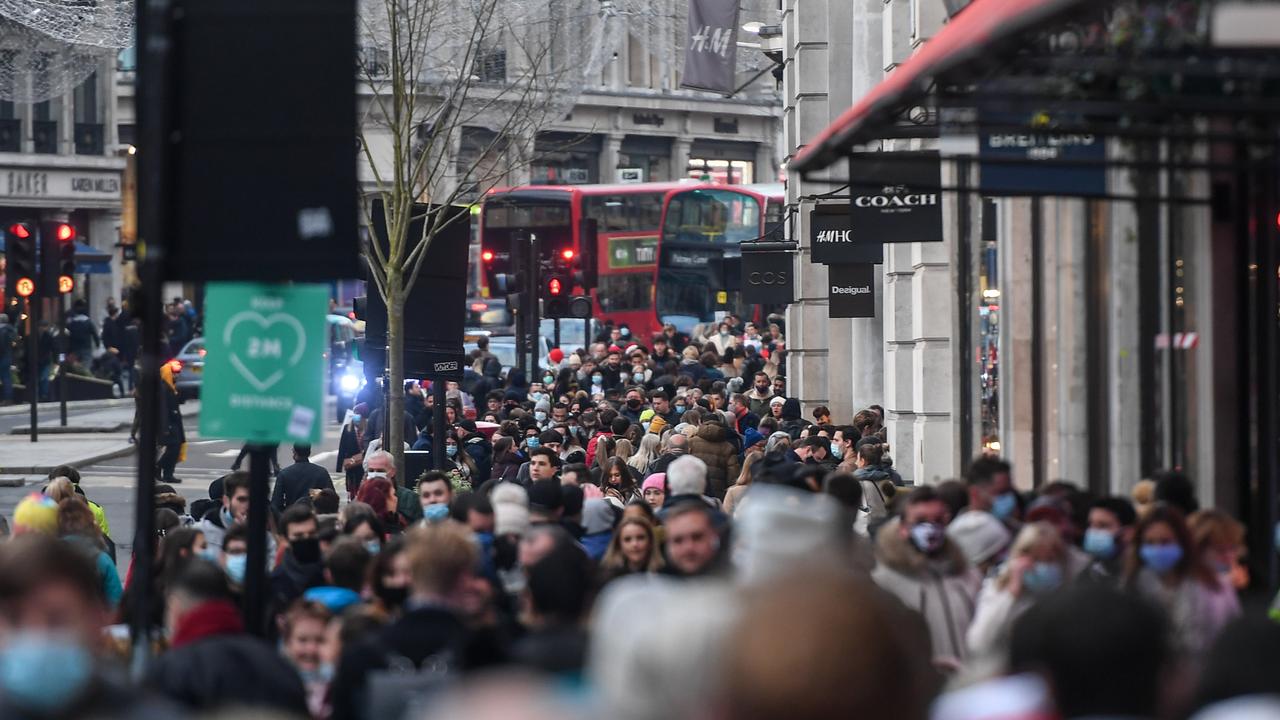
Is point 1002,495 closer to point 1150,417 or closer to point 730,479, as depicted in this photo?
point 1150,417

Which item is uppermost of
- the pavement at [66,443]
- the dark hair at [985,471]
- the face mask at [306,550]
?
the dark hair at [985,471]

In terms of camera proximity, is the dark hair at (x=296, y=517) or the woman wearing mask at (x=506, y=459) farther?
the woman wearing mask at (x=506, y=459)

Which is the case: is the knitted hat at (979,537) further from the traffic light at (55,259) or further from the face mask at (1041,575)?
the traffic light at (55,259)

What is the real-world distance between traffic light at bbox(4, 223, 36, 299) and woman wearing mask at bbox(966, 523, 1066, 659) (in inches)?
1021

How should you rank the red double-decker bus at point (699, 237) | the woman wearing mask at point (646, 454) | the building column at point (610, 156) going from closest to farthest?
the woman wearing mask at point (646, 454)
the red double-decker bus at point (699, 237)
the building column at point (610, 156)

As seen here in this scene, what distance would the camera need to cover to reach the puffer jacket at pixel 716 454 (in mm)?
16031

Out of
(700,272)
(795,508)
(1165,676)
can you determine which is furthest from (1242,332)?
(700,272)

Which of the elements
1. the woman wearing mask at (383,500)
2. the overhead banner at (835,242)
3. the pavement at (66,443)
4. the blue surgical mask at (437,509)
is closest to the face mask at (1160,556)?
the blue surgical mask at (437,509)

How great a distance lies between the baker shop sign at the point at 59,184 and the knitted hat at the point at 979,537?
154ft

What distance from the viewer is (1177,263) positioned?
36.8ft

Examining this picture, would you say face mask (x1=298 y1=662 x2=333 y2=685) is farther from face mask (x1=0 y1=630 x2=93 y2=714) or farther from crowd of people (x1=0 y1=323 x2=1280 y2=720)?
face mask (x1=0 y1=630 x2=93 y2=714)

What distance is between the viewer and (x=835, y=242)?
832 inches

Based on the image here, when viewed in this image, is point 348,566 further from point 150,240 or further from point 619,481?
point 619,481

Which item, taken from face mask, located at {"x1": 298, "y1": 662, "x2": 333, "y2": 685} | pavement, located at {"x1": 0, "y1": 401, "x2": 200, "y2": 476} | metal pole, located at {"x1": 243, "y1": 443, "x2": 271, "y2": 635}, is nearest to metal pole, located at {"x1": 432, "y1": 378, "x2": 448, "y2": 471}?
pavement, located at {"x1": 0, "y1": 401, "x2": 200, "y2": 476}
